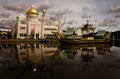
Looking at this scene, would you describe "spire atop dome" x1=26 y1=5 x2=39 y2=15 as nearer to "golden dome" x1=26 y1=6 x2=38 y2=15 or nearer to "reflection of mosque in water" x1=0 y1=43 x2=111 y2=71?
"golden dome" x1=26 y1=6 x2=38 y2=15

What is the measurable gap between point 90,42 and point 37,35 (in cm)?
2498

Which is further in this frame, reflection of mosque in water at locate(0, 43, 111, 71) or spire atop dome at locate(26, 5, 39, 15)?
spire atop dome at locate(26, 5, 39, 15)

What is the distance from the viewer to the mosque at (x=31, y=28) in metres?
63.7

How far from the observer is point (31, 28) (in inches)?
2581

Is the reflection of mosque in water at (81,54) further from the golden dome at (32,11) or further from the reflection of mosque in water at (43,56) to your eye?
the golden dome at (32,11)

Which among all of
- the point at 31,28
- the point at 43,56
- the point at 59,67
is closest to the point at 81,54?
the point at 43,56

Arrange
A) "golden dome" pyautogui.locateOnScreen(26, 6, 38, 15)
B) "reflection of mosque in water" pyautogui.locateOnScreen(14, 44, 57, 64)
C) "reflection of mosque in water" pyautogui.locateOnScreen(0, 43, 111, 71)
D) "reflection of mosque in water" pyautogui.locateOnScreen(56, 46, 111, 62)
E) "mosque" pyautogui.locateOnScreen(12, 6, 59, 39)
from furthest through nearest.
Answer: "golden dome" pyautogui.locateOnScreen(26, 6, 38, 15) → "mosque" pyautogui.locateOnScreen(12, 6, 59, 39) → "reflection of mosque in water" pyautogui.locateOnScreen(56, 46, 111, 62) → "reflection of mosque in water" pyautogui.locateOnScreen(14, 44, 57, 64) → "reflection of mosque in water" pyautogui.locateOnScreen(0, 43, 111, 71)

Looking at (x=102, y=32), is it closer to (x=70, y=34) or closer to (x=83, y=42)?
(x=70, y=34)

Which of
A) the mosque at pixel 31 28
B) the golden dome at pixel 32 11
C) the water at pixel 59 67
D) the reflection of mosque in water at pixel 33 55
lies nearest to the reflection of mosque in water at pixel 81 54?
the water at pixel 59 67

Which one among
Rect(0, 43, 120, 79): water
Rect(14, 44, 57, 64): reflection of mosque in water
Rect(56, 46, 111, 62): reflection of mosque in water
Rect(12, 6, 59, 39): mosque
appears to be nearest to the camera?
Rect(0, 43, 120, 79): water

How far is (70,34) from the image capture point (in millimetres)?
59125

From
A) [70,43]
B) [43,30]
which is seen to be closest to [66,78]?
[70,43]

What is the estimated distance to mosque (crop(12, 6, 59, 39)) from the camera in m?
63.7

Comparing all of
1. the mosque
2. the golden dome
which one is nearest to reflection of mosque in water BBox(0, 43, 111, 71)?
the mosque
